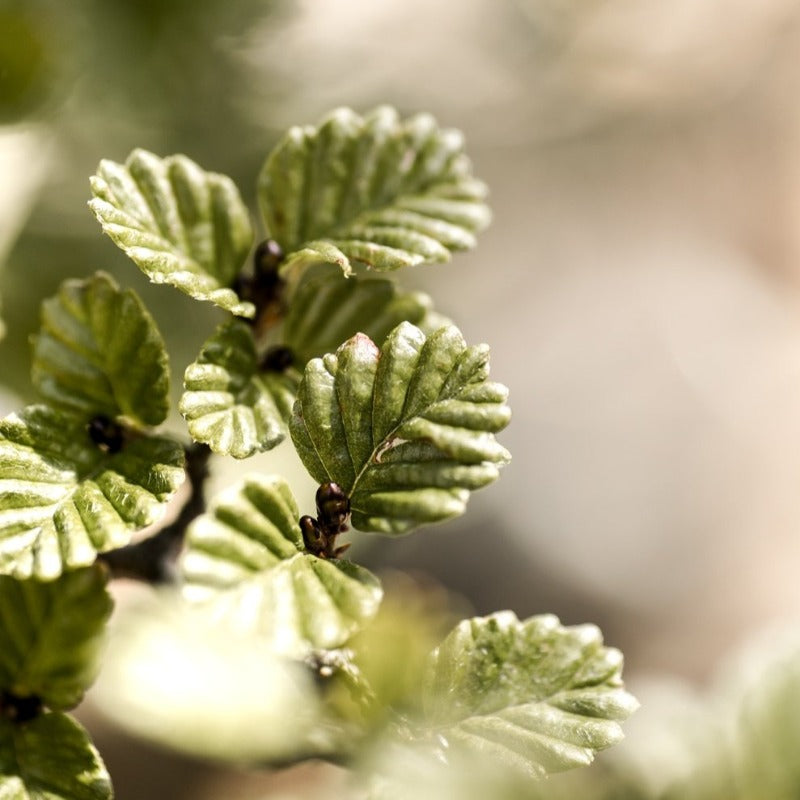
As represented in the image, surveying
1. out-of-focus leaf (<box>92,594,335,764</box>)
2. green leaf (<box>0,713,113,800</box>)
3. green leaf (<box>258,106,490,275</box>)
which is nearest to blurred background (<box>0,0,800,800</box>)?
out-of-focus leaf (<box>92,594,335,764</box>)

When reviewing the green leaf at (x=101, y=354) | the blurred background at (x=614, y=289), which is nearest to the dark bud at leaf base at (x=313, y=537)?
→ the green leaf at (x=101, y=354)

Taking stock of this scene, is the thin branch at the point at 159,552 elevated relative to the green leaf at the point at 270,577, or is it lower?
elevated

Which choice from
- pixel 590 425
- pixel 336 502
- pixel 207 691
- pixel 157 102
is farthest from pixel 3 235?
pixel 590 425

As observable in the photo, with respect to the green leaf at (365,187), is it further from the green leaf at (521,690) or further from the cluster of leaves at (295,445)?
the green leaf at (521,690)

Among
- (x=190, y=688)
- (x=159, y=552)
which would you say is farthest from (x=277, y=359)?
(x=190, y=688)

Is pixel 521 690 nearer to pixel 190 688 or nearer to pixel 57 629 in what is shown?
pixel 57 629

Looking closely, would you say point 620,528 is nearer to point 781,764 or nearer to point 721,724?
point 721,724

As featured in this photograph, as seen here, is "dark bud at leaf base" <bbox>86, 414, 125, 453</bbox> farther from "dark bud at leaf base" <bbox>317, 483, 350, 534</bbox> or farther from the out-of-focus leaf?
the out-of-focus leaf

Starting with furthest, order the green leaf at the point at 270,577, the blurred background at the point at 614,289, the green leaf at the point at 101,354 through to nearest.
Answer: the blurred background at the point at 614,289 < the green leaf at the point at 101,354 < the green leaf at the point at 270,577
